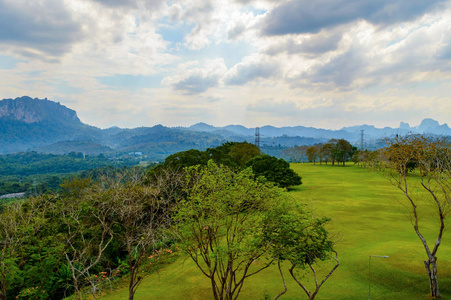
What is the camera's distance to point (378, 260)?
2530 cm

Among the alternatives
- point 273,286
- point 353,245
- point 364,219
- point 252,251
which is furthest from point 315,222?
point 364,219

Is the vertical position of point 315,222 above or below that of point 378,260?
above

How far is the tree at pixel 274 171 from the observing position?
196 feet

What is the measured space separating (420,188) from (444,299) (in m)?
42.7

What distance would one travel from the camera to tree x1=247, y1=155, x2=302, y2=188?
59.6m

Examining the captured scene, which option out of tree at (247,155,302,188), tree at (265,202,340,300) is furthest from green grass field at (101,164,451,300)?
tree at (247,155,302,188)

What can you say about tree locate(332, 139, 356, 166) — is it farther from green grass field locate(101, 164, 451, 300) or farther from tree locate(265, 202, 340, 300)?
tree locate(265, 202, 340, 300)

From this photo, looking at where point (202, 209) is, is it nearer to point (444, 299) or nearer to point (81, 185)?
point (444, 299)

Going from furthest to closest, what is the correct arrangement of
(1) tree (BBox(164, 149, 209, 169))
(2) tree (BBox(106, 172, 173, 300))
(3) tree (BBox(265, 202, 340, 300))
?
1. (1) tree (BBox(164, 149, 209, 169))
2. (2) tree (BBox(106, 172, 173, 300))
3. (3) tree (BBox(265, 202, 340, 300))

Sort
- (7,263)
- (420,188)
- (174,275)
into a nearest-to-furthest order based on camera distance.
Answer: (7,263)
(174,275)
(420,188)

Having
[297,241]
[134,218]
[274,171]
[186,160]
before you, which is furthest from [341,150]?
[297,241]

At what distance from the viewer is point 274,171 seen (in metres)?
60.9

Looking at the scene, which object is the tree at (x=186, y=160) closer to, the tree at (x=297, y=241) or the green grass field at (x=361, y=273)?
the green grass field at (x=361, y=273)

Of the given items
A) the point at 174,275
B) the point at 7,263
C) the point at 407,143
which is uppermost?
the point at 407,143
